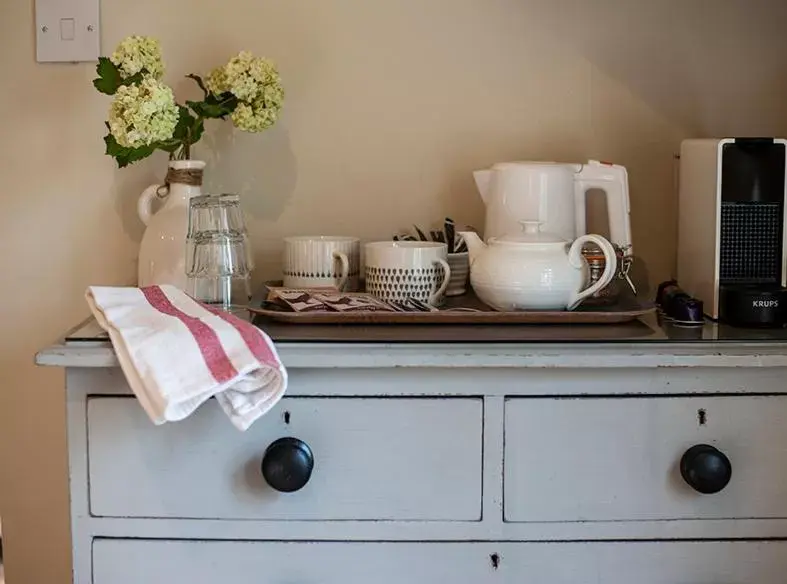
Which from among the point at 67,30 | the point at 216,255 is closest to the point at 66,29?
the point at 67,30

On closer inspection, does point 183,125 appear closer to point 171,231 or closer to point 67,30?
point 171,231

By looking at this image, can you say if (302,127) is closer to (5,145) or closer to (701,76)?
(5,145)

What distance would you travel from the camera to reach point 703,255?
128cm

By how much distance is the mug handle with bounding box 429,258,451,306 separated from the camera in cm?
125

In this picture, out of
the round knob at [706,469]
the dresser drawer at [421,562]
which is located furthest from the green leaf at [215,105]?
the round knob at [706,469]

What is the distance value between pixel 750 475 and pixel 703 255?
1.04 feet

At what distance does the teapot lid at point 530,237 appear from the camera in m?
1.19

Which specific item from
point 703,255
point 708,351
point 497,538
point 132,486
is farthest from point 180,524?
point 703,255

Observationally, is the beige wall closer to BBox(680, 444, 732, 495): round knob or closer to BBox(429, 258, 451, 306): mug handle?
BBox(429, 258, 451, 306): mug handle

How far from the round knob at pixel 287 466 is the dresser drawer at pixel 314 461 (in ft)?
0.09

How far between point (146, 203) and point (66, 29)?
0.30 meters

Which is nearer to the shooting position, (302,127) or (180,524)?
(180,524)

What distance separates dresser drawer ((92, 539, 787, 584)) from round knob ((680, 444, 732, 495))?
79 millimetres

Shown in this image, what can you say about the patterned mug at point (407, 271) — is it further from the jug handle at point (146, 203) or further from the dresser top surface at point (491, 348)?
the jug handle at point (146, 203)
